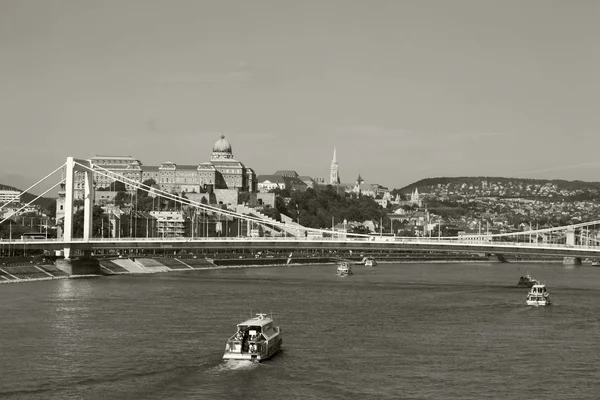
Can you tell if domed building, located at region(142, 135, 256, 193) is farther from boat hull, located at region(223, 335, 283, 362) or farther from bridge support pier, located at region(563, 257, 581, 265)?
boat hull, located at region(223, 335, 283, 362)

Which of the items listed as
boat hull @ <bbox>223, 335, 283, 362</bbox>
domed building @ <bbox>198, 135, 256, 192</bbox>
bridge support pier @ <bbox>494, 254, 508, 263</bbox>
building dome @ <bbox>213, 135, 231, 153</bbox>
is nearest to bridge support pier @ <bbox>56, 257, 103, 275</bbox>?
boat hull @ <bbox>223, 335, 283, 362</bbox>

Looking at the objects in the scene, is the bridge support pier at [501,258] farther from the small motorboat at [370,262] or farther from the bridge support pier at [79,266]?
the bridge support pier at [79,266]

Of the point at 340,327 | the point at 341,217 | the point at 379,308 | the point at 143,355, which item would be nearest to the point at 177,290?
the point at 379,308

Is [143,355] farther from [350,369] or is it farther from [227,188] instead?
[227,188]

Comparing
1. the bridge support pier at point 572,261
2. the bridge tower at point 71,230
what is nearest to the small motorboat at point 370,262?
the bridge support pier at point 572,261

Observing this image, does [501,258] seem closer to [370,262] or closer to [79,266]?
[370,262]

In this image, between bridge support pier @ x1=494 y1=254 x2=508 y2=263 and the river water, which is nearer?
the river water
